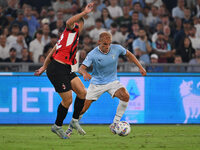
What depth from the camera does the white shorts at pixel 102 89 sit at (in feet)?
32.0

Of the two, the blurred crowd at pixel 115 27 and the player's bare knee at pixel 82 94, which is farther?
the blurred crowd at pixel 115 27

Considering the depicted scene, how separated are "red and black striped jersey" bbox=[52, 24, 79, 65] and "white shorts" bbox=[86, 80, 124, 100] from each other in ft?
4.56

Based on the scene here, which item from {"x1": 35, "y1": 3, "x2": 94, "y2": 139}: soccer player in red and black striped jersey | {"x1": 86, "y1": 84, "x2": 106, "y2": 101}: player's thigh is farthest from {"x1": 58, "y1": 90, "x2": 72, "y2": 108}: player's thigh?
{"x1": 86, "y1": 84, "x2": 106, "y2": 101}: player's thigh

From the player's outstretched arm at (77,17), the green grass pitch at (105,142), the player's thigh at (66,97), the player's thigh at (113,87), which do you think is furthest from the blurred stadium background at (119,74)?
the player's outstretched arm at (77,17)

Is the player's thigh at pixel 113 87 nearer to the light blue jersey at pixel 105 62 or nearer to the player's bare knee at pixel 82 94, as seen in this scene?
the light blue jersey at pixel 105 62

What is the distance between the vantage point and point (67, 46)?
8.49 m

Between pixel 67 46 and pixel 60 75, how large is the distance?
53cm

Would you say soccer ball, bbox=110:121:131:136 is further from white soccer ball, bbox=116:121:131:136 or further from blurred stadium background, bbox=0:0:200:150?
blurred stadium background, bbox=0:0:200:150

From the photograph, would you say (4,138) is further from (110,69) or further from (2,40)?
(2,40)

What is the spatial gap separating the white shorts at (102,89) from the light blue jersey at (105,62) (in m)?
0.08

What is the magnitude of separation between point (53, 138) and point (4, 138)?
932 millimetres

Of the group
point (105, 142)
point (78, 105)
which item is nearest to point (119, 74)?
point (78, 105)

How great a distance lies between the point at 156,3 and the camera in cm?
1820

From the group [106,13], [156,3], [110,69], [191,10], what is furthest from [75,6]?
[110,69]
